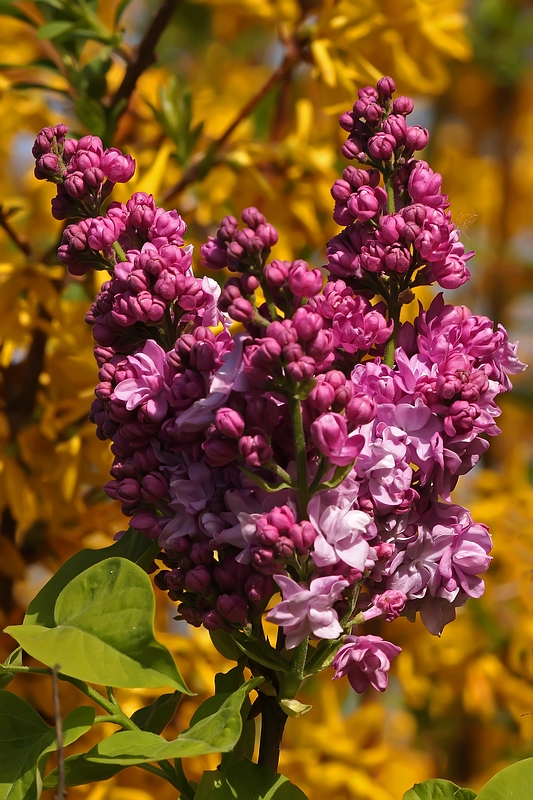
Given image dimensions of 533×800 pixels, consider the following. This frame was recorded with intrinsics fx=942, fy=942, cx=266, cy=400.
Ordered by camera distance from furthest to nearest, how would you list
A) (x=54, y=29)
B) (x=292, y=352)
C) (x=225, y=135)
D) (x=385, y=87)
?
(x=225, y=135), (x=54, y=29), (x=385, y=87), (x=292, y=352)

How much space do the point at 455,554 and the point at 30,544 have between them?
554 millimetres

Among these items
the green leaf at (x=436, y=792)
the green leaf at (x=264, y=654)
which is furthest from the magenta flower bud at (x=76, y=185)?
the green leaf at (x=436, y=792)

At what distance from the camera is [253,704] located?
0.47m

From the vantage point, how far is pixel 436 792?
48cm

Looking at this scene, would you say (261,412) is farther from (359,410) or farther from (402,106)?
(402,106)

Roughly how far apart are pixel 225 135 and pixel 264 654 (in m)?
0.59

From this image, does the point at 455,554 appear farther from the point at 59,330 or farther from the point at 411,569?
the point at 59,330

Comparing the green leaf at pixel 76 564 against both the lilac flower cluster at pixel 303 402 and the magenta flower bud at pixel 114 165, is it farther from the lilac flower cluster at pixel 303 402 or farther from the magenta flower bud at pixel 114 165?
the magenta flower bud at pixel 114 165

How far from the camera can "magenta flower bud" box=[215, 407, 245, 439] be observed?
382mm

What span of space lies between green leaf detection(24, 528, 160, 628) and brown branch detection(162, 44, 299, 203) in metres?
0.45

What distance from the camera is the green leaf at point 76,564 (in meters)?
0.47

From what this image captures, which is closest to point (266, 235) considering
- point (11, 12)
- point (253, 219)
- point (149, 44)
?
point (253, 219)

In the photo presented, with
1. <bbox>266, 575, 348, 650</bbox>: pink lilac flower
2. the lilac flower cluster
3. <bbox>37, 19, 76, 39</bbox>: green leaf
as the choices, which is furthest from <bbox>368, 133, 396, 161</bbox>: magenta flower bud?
<bbox>37, 19, 76, 39</bbox>: green leaf

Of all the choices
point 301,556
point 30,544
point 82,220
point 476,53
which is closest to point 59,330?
point 30,544
